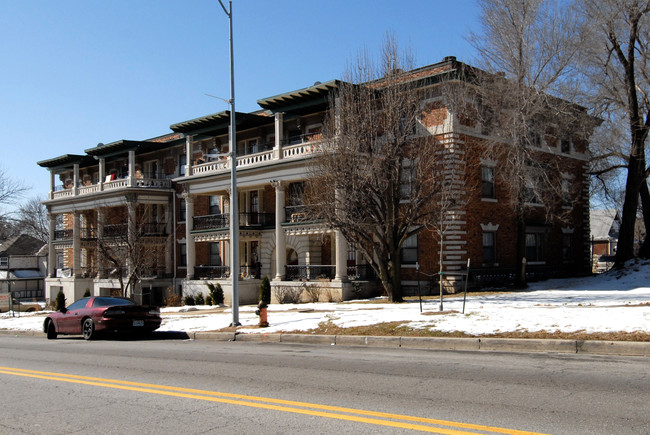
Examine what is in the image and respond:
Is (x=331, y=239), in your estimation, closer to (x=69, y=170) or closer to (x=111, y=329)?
(x=111, y=329)

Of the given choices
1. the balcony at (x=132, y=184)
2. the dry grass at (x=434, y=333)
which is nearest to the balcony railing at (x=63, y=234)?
the balcony at (x=132, y=184)

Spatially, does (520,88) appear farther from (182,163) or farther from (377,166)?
(182,163)

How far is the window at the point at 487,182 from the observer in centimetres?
3050

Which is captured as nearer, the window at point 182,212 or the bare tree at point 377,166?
the bare tree at point 377,166

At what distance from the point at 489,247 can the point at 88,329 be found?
1952cm

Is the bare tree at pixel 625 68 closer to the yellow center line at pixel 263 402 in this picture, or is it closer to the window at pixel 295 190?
the window at pixel 295 190

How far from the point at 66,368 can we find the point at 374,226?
13.4 meters

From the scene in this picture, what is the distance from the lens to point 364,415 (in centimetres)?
705

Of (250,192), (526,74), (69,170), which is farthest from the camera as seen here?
(69,170)

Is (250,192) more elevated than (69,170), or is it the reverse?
(69,170)

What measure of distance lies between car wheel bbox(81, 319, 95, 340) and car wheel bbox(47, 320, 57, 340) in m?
1.86

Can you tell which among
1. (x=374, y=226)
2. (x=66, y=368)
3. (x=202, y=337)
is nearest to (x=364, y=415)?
(x=66, y=368)

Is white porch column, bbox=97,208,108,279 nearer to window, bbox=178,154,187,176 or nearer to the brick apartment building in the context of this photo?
the brick apartment building

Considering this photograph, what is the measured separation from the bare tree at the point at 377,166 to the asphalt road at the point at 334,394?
33.7 ft
